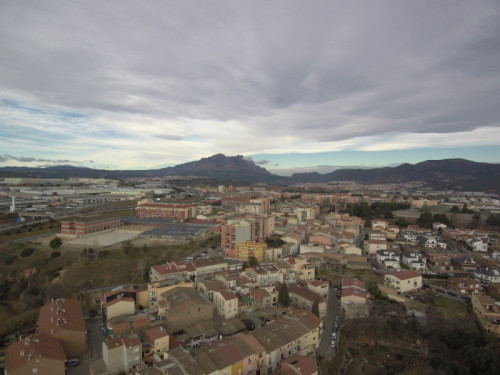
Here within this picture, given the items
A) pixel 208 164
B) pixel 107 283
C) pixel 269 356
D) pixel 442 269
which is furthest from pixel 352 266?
pixel 208 164

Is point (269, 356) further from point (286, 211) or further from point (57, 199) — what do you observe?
point (57, 199)

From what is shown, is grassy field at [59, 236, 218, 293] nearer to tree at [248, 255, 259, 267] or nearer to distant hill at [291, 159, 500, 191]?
tree at [248, 255, 259, 267]

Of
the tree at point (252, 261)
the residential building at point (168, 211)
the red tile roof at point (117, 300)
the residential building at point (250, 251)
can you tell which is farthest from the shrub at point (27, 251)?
the tree at point (252, 261)

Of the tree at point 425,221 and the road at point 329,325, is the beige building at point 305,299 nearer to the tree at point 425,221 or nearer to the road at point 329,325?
the road at point 329,325

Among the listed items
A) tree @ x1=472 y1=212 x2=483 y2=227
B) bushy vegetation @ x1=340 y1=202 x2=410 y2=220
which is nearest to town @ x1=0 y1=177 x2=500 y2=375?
tree @ x1=472 y1=212 x2=483 y2=227

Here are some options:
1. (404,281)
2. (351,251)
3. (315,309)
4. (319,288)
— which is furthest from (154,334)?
(351,251)
